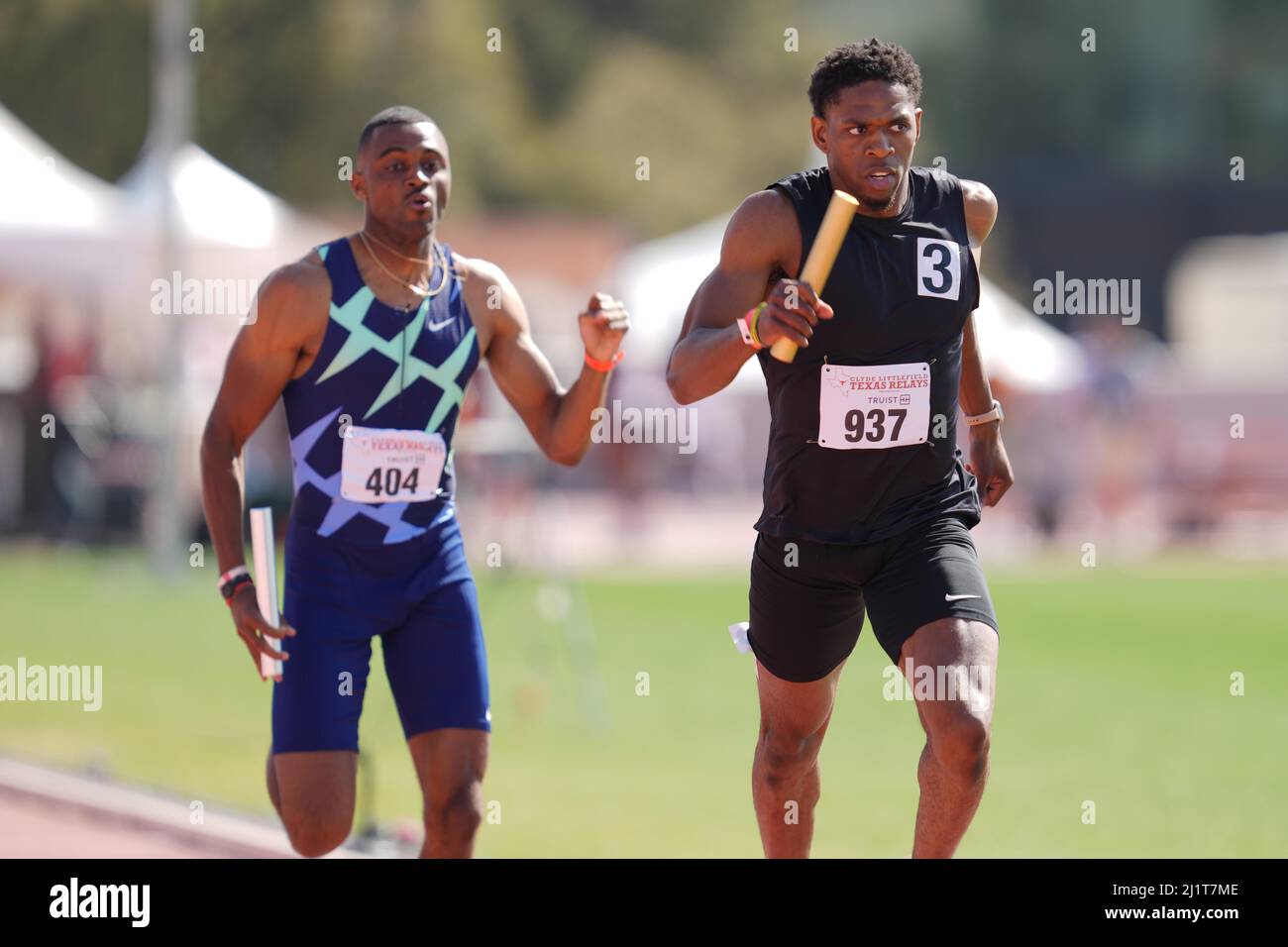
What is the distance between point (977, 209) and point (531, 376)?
155cm

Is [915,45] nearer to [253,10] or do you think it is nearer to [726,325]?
[253,10]

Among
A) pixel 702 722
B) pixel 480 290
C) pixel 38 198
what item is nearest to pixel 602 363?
pixel 480 290

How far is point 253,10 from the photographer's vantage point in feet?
145

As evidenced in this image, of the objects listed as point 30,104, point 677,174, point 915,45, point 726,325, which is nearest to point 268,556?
point 726,325

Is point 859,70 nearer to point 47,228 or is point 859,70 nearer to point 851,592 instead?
point 851,592

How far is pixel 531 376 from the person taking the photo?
6.76 meters

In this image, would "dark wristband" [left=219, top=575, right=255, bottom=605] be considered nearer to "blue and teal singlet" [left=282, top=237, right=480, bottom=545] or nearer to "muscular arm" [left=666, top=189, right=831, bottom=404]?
"blue and teal singlet" [left=282, top=237, right=480, bottom=545]

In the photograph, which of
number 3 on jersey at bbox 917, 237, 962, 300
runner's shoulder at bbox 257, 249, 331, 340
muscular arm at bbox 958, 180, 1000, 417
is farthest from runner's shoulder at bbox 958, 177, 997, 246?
runner's shoulder at bbox 257, 249, 331, 340

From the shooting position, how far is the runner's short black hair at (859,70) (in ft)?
19.7

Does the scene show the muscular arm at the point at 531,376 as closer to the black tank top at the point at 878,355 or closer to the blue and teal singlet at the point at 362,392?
the blue and teal singlet at the point at 362,392

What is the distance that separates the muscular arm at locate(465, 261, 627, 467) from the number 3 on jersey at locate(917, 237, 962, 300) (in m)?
1.04

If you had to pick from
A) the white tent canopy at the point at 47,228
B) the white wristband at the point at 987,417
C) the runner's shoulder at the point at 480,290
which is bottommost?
the white wristband at the point at 987,417

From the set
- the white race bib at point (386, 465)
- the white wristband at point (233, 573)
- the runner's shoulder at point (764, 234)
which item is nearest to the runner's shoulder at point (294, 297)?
the white race bib at point (386, 465)

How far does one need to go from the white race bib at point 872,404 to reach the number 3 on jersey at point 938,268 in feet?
0.73
